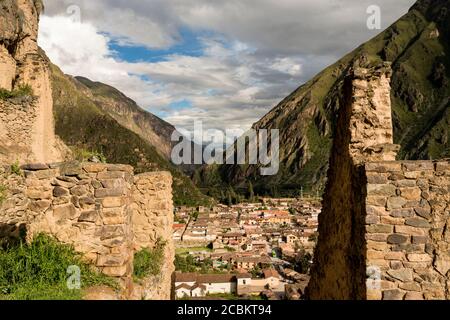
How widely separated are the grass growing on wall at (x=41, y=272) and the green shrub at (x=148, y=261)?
1750mm

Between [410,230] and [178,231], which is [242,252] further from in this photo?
[410,230]

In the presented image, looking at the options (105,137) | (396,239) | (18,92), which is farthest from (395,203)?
(105,137)

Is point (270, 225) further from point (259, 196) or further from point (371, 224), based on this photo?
point (371, 224)

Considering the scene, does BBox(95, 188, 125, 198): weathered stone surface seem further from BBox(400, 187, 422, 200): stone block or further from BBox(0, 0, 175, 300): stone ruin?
BBox(400, 187, 422, 200): stone block

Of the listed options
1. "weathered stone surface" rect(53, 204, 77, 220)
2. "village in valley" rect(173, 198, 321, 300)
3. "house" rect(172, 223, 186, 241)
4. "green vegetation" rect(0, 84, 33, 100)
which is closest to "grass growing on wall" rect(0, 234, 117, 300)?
"weathered stone surface" rect(53, 204, 77, 220)

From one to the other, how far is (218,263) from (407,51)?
547ft

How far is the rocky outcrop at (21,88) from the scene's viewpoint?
13.0 m

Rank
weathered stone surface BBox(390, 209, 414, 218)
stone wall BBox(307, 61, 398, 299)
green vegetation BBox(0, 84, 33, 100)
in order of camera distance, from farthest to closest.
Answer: green vegetation BBox(0, 84, 33, 100) < stone wall BBox(307, 61, 398, 299) < weathered stone surface BBox(390, 209, 414, 218)

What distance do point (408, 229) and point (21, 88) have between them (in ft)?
44.4

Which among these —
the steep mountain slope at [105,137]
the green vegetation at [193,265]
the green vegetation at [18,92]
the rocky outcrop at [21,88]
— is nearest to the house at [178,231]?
the green vegetation at [193,265]

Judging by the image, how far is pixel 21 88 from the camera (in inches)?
566

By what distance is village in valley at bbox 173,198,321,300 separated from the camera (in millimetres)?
50594

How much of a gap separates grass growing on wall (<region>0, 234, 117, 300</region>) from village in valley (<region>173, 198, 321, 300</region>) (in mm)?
31537
